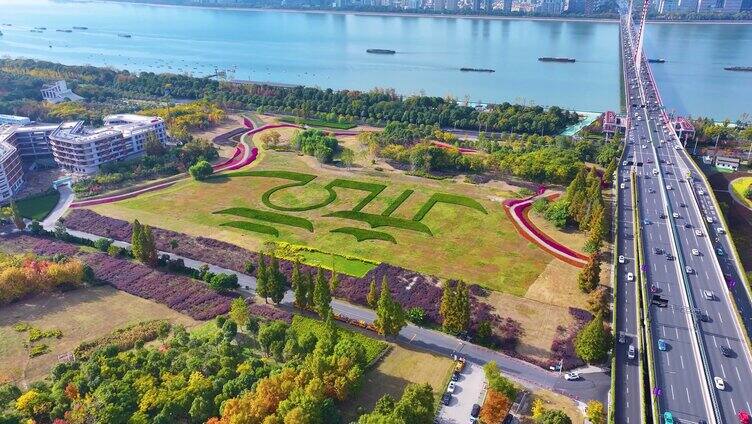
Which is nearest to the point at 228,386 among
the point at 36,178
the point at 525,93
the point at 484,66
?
the point at 36,178

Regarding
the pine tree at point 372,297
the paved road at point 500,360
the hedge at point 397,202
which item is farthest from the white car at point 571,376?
the hedge at point 397,202

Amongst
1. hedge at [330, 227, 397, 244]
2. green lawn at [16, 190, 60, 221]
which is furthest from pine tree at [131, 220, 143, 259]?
hedge at [330, 227, 397, 244]

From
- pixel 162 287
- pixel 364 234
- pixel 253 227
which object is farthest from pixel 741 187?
pixel 162 287

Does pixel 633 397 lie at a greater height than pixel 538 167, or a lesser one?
lesser

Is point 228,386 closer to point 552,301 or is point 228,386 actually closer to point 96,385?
point 96,385

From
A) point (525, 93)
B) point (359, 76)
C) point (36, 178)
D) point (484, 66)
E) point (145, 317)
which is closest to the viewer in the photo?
point (145, 317)

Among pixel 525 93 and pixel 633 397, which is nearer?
pixel 633 397
